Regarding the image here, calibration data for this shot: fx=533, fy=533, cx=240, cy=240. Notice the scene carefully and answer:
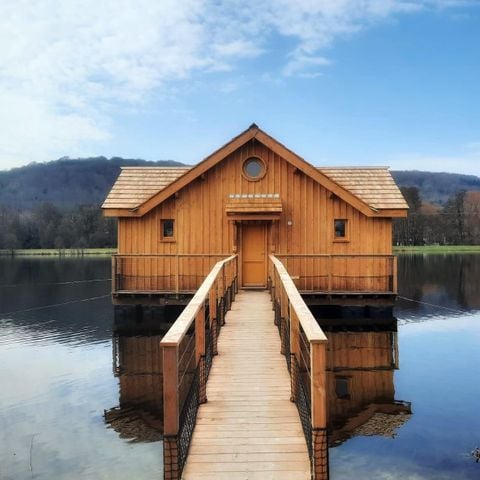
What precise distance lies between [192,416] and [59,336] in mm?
11080

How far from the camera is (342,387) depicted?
10.5 meters

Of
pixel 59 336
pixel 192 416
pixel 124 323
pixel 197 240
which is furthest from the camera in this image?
pixel 197 240

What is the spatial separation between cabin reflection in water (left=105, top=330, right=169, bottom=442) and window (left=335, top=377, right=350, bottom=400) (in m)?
3.35

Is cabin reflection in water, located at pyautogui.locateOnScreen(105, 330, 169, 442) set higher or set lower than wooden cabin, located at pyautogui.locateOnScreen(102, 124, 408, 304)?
lower

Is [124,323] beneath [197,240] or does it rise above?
beneath

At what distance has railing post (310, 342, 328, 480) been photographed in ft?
16.2

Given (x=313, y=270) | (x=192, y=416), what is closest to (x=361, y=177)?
(x=313, y=270)

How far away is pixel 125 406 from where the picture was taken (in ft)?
31.6

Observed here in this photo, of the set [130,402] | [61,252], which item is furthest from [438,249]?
[130,402]

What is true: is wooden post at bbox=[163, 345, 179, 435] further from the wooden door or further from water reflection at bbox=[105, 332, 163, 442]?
the wooden door

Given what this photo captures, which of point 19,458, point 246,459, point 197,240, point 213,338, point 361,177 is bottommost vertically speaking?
point 19,458

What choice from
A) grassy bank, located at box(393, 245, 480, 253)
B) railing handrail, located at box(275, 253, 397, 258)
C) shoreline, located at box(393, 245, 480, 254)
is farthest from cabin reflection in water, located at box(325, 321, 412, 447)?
grassy bank, located at box(393, 245, 480, 253)

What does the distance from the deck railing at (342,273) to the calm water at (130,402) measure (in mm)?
1829

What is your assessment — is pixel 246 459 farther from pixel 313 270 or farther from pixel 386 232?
pixel 386 232
